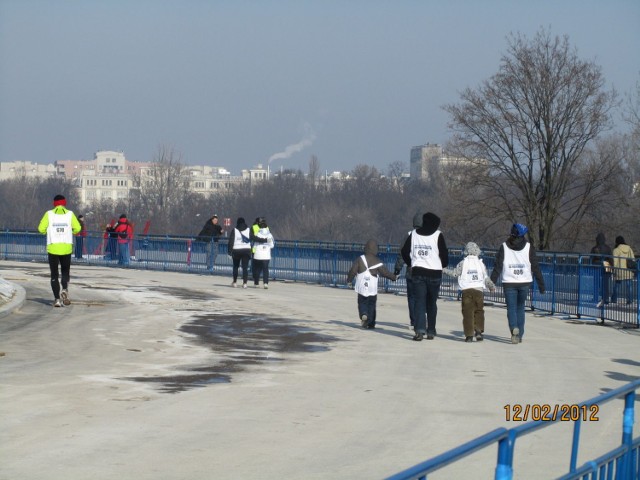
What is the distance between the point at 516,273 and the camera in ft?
56.8

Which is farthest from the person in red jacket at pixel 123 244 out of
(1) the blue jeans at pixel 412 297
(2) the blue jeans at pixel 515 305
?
(2) the blue jeans at pixel 515 305

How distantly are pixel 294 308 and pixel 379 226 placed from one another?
12098 cm

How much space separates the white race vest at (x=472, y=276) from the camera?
1720cm

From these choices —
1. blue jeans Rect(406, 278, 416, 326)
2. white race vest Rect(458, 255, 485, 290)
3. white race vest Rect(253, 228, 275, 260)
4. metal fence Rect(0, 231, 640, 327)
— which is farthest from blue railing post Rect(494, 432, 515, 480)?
white race vest Rect(253, 228, 275, 260)

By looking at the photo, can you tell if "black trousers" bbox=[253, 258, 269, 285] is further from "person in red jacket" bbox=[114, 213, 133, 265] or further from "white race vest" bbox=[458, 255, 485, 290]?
"white race vest" bbox=[458, 255, 485, 290]

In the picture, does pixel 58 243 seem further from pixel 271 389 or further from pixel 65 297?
pixel 271 389

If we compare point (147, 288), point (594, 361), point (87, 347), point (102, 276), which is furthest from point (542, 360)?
point (102, 276)

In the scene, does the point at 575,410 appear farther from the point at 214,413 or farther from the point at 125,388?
the point at 125,388

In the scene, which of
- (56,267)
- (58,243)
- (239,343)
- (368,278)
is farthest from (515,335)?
(56,267)

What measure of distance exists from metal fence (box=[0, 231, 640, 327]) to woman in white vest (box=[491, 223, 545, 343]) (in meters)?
4.35

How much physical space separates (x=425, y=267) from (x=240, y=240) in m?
12.7

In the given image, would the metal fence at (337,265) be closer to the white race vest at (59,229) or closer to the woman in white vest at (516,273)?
the woman in white vest at (516,273)

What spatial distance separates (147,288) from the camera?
27719mm

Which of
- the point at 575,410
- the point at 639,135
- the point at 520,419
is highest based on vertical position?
the point at 639,135
